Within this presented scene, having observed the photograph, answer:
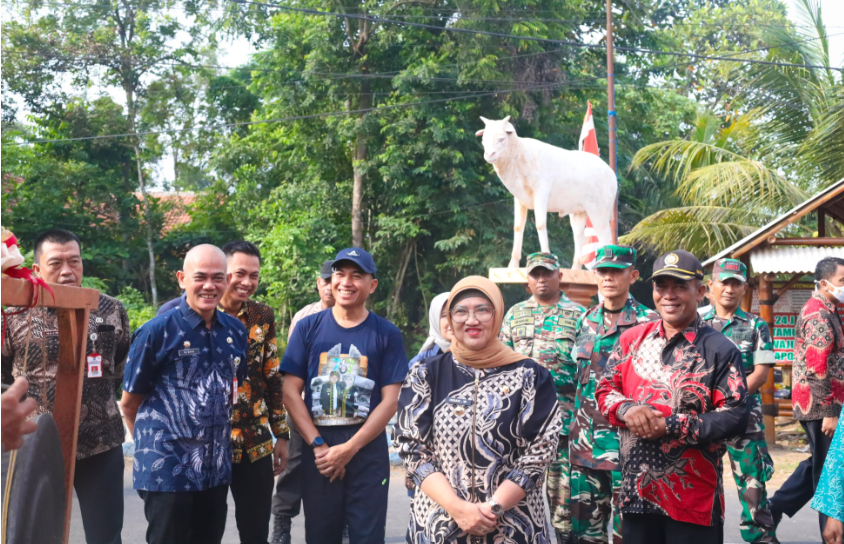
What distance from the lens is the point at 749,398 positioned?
4738 millimetres

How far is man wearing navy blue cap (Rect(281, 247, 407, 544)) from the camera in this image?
4.04 m

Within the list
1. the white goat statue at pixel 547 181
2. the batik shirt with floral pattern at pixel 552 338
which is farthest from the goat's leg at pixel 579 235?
the batik shirt with floral pattern at pixel 552 338

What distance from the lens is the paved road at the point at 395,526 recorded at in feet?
19.1

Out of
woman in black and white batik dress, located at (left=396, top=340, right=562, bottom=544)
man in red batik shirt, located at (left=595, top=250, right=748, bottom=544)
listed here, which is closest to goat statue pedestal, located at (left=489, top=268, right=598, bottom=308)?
man in red batik shirt, located at (left=595, top=250, right=748, bottom=544)

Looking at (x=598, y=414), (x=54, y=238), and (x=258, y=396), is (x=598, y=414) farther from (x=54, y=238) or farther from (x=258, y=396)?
(x=54, y=238)

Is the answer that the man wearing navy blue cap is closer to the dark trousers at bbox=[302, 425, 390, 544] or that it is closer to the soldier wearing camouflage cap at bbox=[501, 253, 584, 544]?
the dark trousers at bbox=[302, 425, 390, 544]

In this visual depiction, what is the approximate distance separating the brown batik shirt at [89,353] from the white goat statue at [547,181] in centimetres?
389

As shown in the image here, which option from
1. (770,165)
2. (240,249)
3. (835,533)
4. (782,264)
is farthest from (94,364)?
(770,165)

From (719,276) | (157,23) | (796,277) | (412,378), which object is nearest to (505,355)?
(412,378)

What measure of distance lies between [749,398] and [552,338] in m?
1.23

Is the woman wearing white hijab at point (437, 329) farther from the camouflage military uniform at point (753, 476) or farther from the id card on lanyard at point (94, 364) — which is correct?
the id card on lanyard at point (94, 364)

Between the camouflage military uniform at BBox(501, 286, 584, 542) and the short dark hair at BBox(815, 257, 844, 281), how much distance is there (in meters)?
1.76

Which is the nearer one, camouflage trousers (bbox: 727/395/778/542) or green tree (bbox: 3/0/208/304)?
camouflage trousers (bbox: 727/395/778/542)

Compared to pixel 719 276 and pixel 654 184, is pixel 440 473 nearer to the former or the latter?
pixel 719 276
